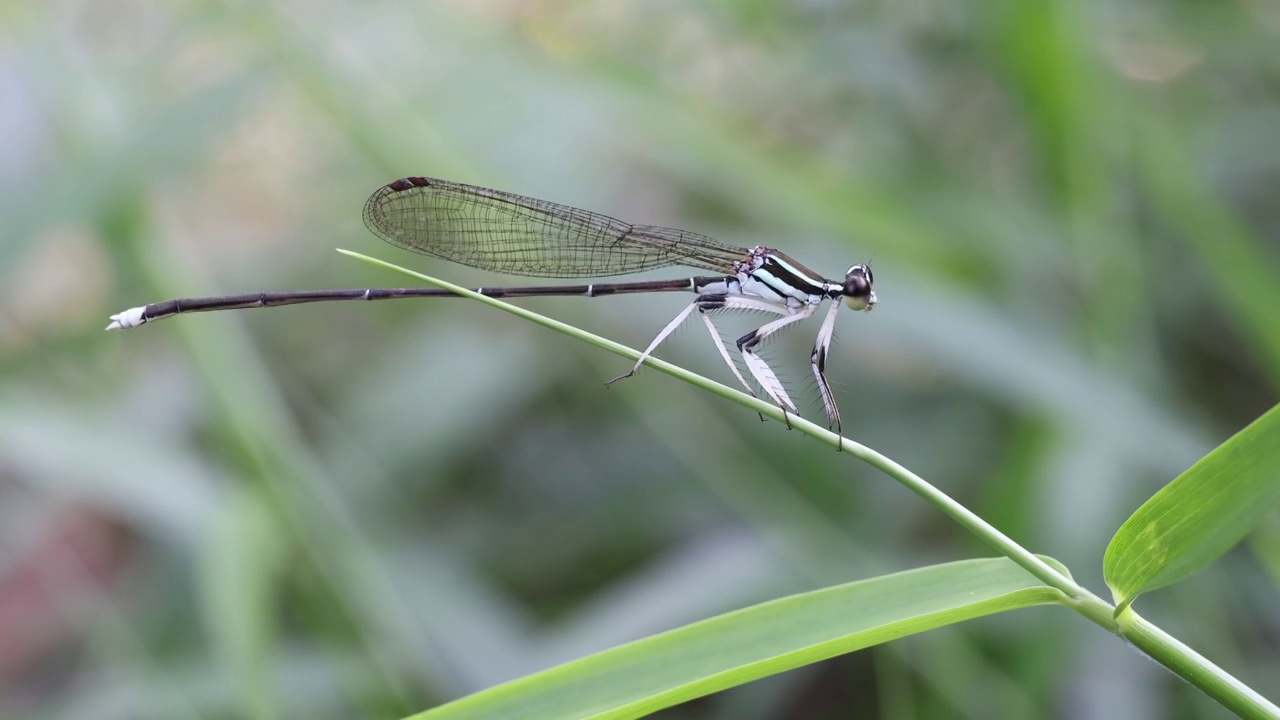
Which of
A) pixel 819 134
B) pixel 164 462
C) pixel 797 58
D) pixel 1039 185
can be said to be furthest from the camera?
pixel 819 134

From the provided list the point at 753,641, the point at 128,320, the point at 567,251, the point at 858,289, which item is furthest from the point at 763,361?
the point at 128,320

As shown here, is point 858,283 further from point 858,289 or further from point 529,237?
point 529,237

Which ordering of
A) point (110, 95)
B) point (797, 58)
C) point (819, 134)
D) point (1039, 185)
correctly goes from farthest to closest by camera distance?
point (819, 134) → point (797, 58) → point (1039, 185) → point (110, 95)

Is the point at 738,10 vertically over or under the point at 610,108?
over

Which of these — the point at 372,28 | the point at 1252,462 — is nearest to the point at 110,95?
the point at 372,28

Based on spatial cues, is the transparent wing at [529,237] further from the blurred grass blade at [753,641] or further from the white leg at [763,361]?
the blurred grass blade at [753,641]

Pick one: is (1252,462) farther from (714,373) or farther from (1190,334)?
(1190,334)

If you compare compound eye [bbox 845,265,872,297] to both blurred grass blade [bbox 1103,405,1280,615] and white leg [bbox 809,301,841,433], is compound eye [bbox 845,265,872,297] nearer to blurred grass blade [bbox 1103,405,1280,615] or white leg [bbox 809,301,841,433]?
white leg [bbox 809,301,841,433]

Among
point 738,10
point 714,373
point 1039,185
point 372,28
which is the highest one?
point 372,28

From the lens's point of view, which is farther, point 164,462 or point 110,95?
point 110,95
